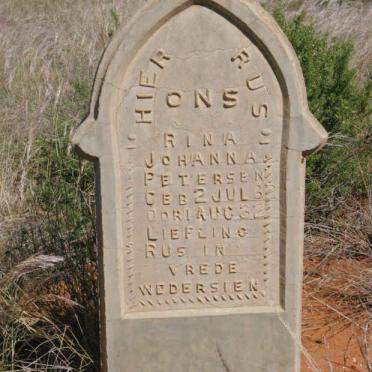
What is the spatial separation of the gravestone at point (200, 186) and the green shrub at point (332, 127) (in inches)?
71.3

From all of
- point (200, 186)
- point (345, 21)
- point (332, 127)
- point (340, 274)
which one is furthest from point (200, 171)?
point (345, 21)

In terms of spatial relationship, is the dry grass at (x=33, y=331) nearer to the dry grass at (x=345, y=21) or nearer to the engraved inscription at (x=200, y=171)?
the engraved inscription at (x=200, y=171)

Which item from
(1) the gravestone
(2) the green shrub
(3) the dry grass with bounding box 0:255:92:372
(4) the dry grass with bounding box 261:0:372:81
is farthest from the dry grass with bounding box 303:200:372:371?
(4) the dry grass with bounding box 261:0:372:81

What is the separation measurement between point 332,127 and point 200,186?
7.76 ft

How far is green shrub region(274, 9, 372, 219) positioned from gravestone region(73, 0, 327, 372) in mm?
1812

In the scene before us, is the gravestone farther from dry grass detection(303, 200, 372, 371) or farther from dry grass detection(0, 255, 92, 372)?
dry grass detection(303, 200, 372, 371)

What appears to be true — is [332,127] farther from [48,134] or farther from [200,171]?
[200,171]

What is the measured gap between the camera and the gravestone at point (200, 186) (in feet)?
7.60

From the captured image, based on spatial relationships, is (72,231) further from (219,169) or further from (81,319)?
(219,169)

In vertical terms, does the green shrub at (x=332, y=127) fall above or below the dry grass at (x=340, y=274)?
above

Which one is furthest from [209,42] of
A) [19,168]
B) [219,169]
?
[19,168]

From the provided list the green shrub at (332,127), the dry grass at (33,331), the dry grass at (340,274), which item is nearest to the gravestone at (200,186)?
the dry grass at (33,331)

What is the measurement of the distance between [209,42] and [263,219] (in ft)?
2.27

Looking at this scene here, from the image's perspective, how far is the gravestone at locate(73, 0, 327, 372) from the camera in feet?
7.60
